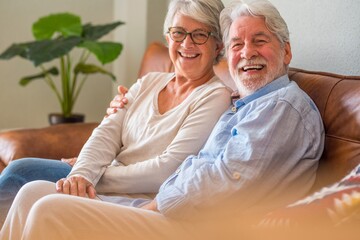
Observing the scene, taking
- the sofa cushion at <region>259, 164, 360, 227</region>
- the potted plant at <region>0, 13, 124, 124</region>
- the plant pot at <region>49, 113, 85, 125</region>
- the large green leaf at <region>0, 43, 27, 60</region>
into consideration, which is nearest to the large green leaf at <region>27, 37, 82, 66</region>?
the potted plant at <region>0, 13, 124, 124</region>

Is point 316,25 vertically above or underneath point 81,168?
above

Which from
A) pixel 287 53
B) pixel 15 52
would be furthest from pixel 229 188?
pixel 15 52

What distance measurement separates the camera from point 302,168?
5.01ft

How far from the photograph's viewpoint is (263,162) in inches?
59.2

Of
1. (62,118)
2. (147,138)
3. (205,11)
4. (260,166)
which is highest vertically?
(205,11)

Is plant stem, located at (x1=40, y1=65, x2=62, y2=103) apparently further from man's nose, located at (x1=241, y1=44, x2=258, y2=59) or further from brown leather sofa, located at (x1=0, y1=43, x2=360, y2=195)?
man's nose, located at (x1=241, y1=44, x2=258, y2=59)

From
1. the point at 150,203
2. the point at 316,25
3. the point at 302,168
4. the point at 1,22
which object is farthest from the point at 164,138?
the point at 1,22

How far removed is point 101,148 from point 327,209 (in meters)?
1.03

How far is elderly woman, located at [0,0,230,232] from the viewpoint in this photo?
184 cm

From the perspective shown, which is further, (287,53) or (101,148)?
(101,148)

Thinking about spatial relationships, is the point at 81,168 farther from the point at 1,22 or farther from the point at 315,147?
the point at 1,22

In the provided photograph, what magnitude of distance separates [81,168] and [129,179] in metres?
0.16

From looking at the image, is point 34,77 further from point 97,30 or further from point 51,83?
point 97,30

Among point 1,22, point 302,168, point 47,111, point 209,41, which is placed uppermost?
point 209,41
